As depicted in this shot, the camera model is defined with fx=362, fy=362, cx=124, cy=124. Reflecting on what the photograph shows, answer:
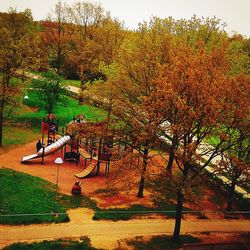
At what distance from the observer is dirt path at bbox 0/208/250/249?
68.7 feet

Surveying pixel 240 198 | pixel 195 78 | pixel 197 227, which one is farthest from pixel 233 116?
pixel 240 198

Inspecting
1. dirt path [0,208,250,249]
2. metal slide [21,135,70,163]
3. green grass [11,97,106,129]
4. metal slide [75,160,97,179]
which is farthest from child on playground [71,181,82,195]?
green grass [11,97,106,129]

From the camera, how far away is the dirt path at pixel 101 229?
20938 millimetres

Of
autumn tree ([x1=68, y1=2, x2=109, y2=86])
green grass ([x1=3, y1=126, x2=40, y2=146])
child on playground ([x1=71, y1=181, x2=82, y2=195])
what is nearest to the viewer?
child on playground ([x1=71, y1=181, x2=82, y2=195])

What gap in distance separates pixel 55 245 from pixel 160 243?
633 centimetres

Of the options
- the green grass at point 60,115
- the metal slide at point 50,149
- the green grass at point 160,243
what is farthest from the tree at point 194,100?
the green grass at point 60,115

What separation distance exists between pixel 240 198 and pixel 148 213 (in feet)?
29.8

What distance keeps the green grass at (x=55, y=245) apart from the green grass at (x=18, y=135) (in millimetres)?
18825

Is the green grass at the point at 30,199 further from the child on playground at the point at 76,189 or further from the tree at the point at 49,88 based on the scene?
the tree at the point at 49,88

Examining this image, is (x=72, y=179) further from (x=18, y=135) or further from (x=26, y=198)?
(x=18, y=135)

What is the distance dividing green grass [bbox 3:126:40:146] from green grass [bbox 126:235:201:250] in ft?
66.7

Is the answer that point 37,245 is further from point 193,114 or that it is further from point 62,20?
point 62,20

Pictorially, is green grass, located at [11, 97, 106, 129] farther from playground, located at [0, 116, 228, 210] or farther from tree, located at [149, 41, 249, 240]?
tree, located at [149, 41, 249, 240]

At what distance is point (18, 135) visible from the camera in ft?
132
